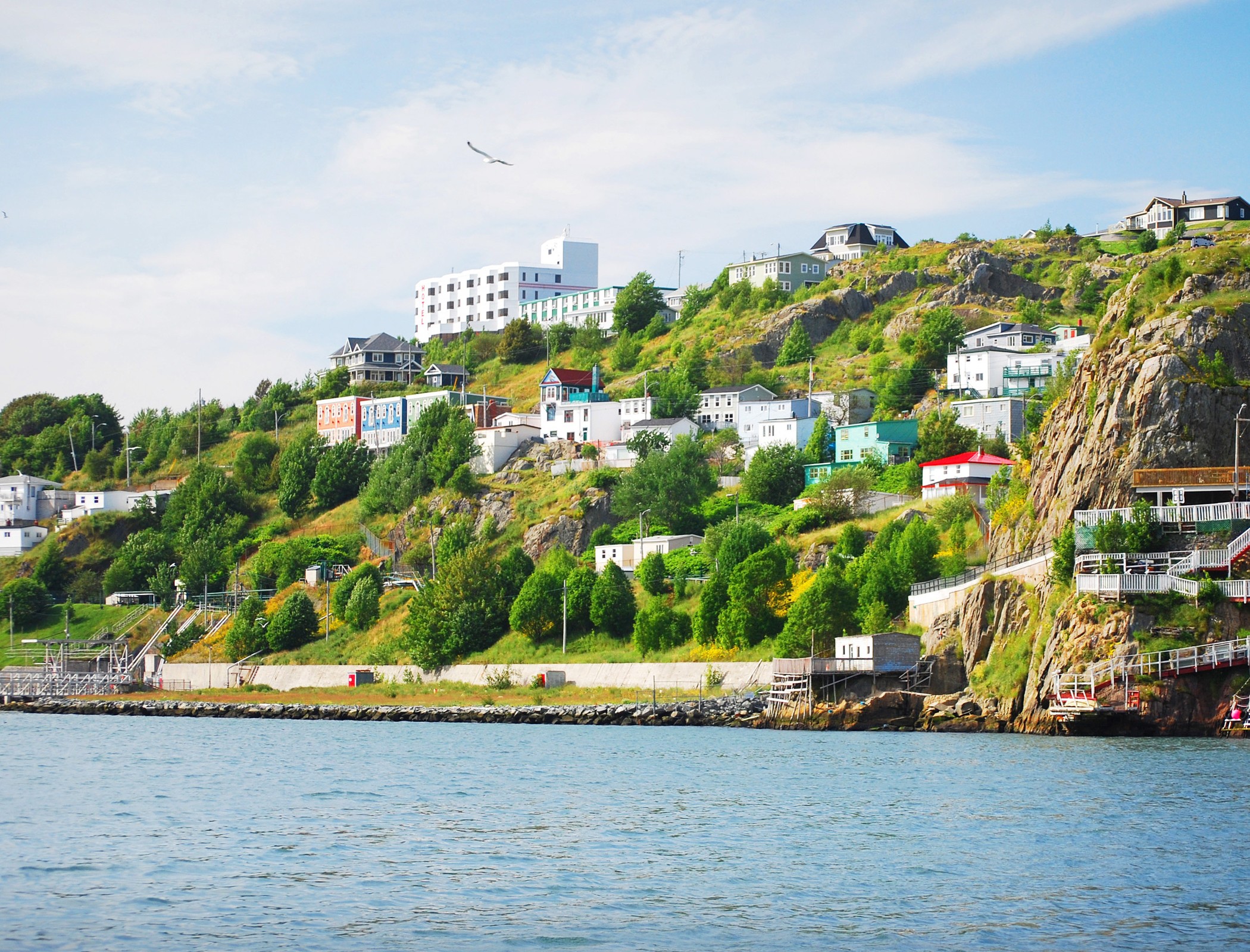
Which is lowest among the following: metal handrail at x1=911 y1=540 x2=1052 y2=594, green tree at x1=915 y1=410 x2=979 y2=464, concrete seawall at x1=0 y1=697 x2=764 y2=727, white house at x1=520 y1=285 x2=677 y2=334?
concrete seawall at x1=0 y1=697 x2=764 y2=727

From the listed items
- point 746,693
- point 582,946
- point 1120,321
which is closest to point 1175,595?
point 1120,321

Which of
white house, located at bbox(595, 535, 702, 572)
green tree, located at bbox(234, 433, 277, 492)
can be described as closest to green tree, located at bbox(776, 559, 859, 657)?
white house, located at bbox(595, 535, 702, 572)

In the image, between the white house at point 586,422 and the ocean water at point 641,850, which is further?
the white house at point 586,422

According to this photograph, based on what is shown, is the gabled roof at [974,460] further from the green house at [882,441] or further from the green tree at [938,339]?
the green tree at [938,339]

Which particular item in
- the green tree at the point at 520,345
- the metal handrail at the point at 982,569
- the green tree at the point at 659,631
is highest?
the green tree at the point at 520,345

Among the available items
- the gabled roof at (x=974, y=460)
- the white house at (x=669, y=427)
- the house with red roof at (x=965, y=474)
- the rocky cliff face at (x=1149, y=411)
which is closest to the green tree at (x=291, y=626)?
the white house at (x=669, y=427)

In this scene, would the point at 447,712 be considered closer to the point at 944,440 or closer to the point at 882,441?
the point at 944,440

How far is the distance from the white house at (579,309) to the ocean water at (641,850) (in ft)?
377

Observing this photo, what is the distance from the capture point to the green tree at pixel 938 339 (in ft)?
398

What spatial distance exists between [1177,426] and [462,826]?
39.2 metres

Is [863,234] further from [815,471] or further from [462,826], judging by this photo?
[462,826]

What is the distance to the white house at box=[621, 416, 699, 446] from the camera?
386ft

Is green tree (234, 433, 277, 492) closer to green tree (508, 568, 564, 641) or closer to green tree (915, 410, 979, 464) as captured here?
green tree (508, 568, 564, 641)

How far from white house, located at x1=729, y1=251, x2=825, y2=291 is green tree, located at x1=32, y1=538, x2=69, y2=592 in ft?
248
